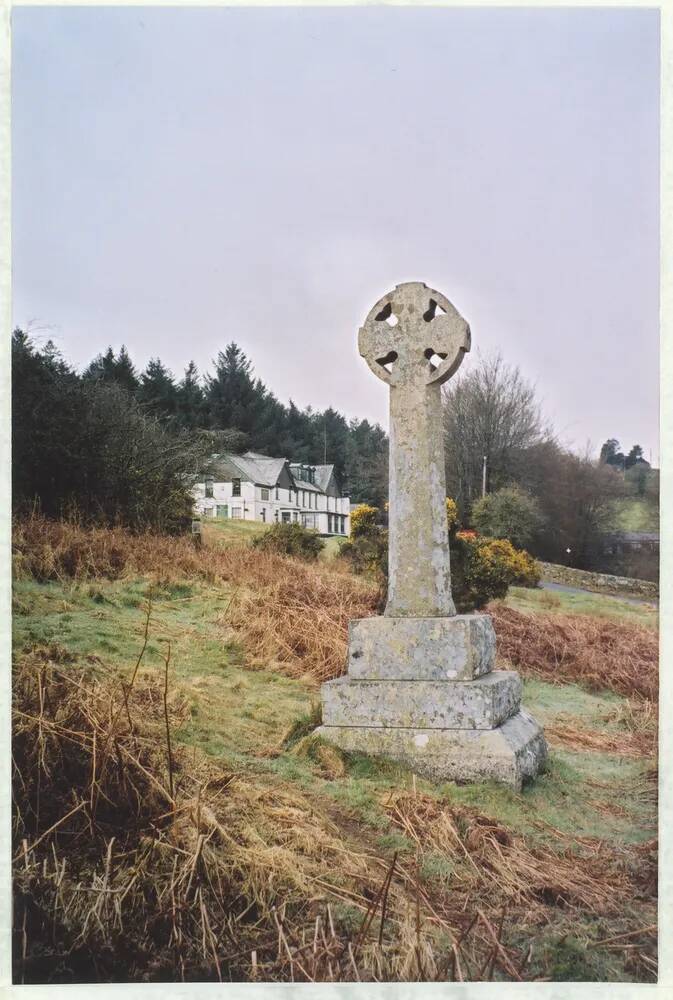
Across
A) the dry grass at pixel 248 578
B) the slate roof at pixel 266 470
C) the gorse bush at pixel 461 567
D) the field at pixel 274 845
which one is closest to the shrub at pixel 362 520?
the gorse bush at pixel 461 567

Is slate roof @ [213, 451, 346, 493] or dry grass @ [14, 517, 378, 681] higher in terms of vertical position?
slate roof @ [213, 451, 346, 493]

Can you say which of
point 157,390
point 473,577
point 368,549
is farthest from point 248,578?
point 157,390

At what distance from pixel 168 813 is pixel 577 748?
3768mm

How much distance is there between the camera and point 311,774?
462 centimetres

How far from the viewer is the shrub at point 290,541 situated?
1341 cm

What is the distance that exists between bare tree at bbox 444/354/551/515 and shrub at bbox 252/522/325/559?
9572 millimetres

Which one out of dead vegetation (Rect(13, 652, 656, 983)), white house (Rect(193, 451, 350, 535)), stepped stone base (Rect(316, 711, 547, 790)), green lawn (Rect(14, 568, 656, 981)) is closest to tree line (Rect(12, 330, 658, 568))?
white house (Rect(193, 451, 350, 535))

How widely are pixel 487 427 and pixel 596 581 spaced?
29.3ft

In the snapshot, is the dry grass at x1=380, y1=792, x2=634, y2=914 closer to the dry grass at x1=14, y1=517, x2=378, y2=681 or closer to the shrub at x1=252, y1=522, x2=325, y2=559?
the dry grass at x1=14, y1=517, x2=378, y2=681

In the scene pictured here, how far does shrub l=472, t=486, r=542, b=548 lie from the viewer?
20.6 meters

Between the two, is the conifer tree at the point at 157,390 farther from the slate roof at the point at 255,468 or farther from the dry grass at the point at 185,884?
the dry grass at the point at 185,884

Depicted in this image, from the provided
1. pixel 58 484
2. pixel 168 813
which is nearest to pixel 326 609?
pixel 58 484

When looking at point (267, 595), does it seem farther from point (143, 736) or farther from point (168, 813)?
point (168, 813)

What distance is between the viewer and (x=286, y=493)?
34188 mm
